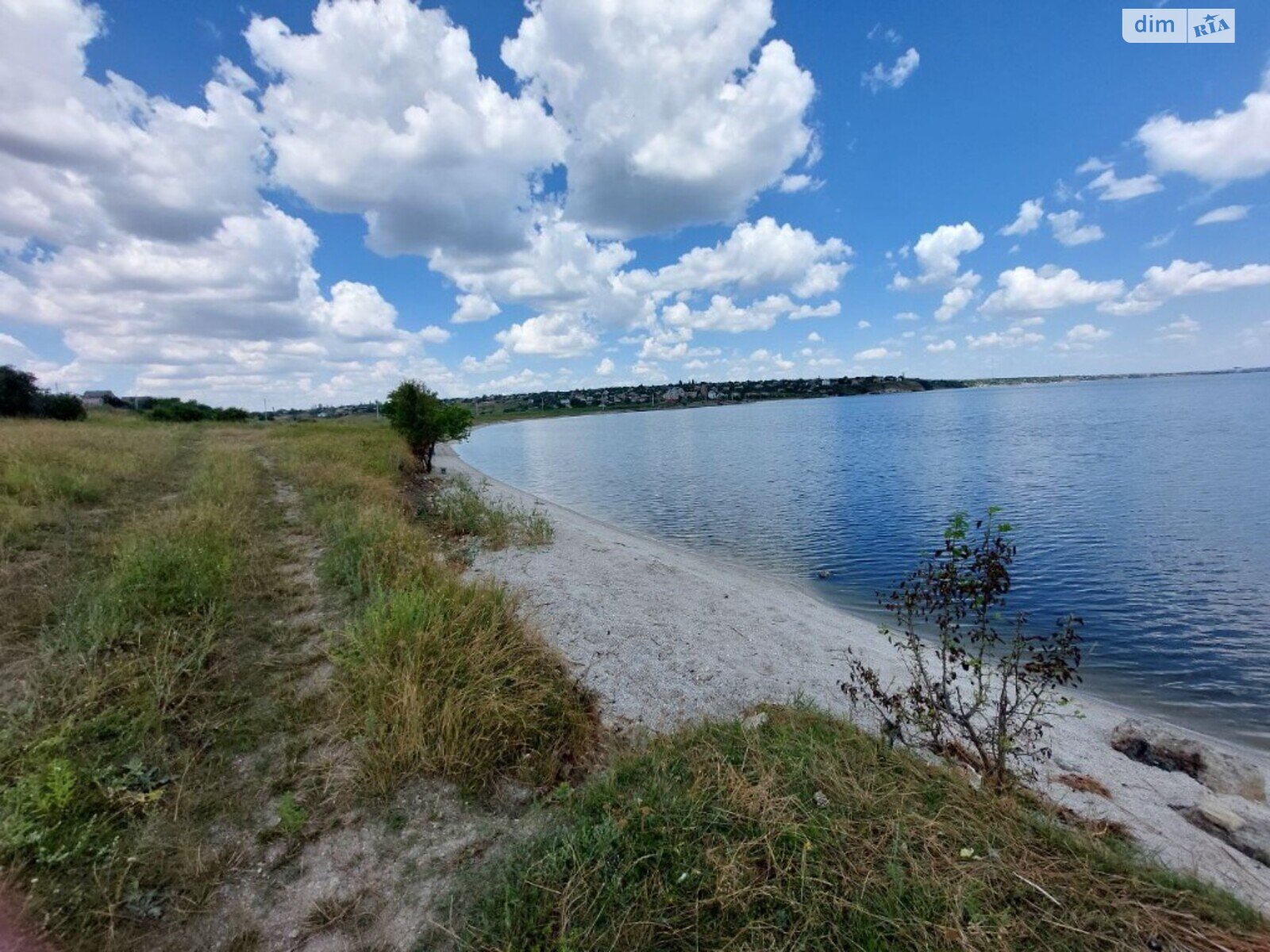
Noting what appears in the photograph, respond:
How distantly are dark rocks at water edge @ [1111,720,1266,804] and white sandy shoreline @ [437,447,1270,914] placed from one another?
0.71 ft

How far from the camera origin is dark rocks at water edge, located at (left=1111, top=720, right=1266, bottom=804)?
702cm

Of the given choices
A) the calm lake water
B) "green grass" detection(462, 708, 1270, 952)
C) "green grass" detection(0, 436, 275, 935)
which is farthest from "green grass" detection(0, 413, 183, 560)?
the calm lake water

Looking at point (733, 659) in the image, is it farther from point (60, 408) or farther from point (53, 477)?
point (60, 408)

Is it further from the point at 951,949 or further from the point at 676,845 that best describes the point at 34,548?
the point at 951,949

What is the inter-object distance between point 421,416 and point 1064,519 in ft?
107

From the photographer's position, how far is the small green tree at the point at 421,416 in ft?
106

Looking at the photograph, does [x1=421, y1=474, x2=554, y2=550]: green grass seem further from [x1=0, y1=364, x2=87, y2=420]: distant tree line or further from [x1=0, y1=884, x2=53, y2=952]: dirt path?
[x1=0, y1=364, x2=87, y2=420]: distant tree line

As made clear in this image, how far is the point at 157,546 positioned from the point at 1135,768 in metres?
14.4

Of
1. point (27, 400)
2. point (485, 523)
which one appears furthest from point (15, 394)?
point (485, 523)

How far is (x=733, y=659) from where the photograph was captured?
29.7ft

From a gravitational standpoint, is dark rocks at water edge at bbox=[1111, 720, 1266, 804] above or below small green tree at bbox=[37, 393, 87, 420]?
below

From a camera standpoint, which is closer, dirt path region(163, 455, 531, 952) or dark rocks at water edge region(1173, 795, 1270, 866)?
dirt path region(163, 455, 531, 952)

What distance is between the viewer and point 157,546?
8.33m

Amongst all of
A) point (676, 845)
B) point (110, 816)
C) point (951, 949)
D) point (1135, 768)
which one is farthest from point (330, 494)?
point (1135, 768)
